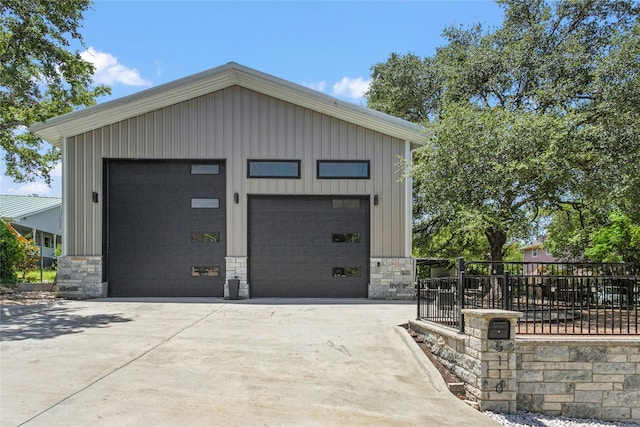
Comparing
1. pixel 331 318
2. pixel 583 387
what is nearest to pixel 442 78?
pixel 331 318

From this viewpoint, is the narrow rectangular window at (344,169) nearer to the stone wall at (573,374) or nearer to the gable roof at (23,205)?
the stone wall at (573,374)

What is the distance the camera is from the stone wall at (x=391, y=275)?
1305cm

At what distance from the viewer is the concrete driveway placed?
459 centimetres

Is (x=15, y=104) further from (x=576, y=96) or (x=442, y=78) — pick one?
(x=576, y=96)

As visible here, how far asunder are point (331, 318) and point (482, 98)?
920 cm

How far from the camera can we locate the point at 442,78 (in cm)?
1560

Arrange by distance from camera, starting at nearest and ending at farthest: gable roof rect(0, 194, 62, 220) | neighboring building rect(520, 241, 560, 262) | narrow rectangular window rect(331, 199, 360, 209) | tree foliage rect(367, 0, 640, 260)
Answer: tree foliage rect(367, 0, 640, 260) < narrow rectangular window rect(331, 199, 360, 209) < gable roof rect(0, 194, 62, 220) < neighboring building rect(520, 241, 560, 262)

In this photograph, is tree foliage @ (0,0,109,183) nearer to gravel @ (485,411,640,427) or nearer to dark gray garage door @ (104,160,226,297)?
dark gray garage door @ (104,160,226,297)

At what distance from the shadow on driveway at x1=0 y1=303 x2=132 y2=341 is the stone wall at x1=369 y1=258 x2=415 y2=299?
270 inches

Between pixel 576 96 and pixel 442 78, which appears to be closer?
pixel 576 96

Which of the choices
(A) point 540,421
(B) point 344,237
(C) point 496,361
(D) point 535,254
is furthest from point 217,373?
(D) point 535,254

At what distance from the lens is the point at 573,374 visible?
6.12 metres

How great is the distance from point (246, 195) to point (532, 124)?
7.88 m

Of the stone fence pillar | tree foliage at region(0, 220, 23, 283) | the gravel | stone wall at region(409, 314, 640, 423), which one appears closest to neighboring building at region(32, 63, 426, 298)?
tree foliage at region(0, 220, 23, 283)
